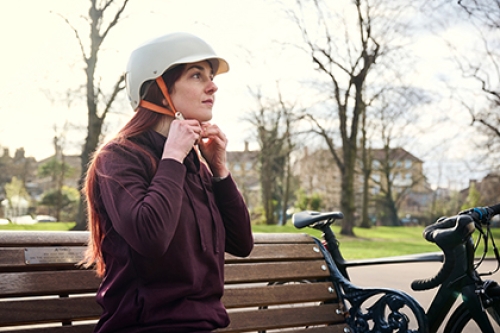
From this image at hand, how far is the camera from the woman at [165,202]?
1.98m

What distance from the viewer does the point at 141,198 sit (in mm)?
1968

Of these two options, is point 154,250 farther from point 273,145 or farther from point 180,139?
point 273,145

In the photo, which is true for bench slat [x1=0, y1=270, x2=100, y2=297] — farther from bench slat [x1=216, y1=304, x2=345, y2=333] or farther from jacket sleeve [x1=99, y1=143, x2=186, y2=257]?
jacket sleeve [x1=99, y1=143, x2=186, y2=257]

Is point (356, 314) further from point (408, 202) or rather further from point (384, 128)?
point (408, 202)

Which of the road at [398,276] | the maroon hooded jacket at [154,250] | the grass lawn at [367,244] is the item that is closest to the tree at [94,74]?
the grass lawn at [367,244]

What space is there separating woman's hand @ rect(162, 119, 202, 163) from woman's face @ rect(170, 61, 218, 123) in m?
0.12

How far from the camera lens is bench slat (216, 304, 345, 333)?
10.4 ft

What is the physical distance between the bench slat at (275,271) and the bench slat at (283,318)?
174 millimetres

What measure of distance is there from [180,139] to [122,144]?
0.21 meters

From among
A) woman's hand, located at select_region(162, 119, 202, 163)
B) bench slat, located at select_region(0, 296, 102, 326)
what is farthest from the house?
woman's hand, located at select_region(162, 119, 202, 163)

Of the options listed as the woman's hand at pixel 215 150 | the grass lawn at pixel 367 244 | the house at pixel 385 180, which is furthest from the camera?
the house at pixel 385 180

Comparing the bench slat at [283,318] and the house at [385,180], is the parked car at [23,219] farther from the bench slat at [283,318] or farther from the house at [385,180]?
the bench slat at [283,318]

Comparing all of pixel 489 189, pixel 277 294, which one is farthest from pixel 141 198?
pixel 489 189

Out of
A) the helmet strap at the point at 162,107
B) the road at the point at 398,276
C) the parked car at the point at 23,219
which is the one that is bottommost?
the road at the point at 398,276
